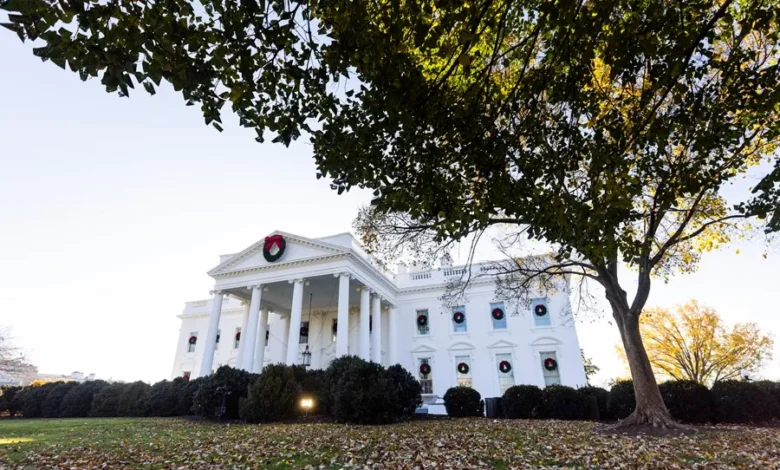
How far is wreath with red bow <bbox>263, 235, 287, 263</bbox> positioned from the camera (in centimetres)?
2223

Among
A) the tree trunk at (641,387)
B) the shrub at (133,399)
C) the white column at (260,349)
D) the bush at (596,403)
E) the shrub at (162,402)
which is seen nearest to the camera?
the tree trunk at (641,387)

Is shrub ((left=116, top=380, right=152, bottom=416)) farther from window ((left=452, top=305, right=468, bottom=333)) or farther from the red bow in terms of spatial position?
window ((left=452, top=305, right=468, bottom=333))

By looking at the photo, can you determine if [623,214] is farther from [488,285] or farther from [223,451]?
[488,285]

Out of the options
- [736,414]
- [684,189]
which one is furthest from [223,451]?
[736,414]

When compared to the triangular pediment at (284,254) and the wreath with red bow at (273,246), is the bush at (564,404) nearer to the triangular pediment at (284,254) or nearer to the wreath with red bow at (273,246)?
the triangular pediment at (284,254)

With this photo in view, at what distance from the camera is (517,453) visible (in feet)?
21.6

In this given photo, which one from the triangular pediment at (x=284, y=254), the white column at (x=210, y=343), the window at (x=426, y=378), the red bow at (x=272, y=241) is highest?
the red bow at (x=272, y=241)

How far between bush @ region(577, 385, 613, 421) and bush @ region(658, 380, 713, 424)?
6.87 feet

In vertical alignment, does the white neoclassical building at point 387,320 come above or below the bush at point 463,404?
above

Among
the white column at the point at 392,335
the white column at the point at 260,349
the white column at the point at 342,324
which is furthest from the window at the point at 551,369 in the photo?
the white column at the point at 260,349

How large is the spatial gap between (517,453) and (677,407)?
35.1 feet

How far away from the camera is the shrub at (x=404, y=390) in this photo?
14.1 m

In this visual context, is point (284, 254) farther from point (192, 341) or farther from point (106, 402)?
point (192, 341)

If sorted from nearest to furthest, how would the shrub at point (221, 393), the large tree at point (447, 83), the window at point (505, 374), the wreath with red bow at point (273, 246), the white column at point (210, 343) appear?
the large tree at point (447, 83), the shrub at point (221, 393), the white column at point (210, 343), the wreath with red bow at point (273, 246), the window at point (505, 374)
